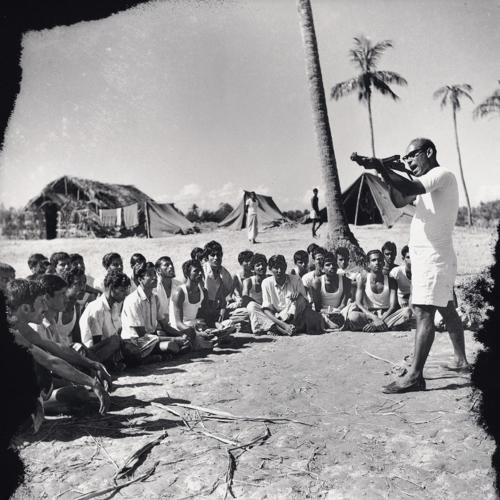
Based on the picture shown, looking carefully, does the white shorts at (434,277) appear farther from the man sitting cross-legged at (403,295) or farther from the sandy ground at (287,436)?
the man sitting cross-legged at (403,295)

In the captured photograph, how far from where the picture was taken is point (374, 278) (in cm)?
555

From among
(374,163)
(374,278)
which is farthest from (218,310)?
(374,163)

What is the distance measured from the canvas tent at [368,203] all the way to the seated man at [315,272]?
7.64 meters

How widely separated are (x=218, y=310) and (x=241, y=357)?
1359 millimetres

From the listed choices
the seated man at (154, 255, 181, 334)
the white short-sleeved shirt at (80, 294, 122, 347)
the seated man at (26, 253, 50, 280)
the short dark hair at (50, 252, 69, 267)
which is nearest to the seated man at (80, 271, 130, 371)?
the white short-sleeved shirt at (80, 294, 122, 347)

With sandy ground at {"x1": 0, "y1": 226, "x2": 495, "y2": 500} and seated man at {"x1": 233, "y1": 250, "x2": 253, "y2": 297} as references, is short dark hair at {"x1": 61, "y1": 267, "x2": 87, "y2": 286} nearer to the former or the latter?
sandy ground at {"x1": 0, "y1": 226, "x2": 495, "y2": 500}

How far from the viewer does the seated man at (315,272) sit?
19.4ft

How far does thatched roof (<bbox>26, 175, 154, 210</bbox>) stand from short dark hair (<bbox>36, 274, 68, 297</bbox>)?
16.3 metres

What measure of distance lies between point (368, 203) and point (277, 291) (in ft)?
28.9

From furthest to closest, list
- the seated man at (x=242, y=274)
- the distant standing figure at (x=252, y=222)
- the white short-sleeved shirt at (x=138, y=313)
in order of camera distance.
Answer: the distant standing figure at (x=252, y=222), the seated man at (x=242, y=274), the white short-sleeved shirt at (x=138, y=313)

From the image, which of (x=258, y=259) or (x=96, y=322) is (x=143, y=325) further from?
(x=258, y=259)

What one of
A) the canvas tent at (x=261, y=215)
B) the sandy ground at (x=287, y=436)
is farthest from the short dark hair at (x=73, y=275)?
the canvas tent at (x=261, y=215)

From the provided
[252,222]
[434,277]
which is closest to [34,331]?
[434,277]

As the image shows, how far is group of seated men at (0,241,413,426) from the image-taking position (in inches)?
158
